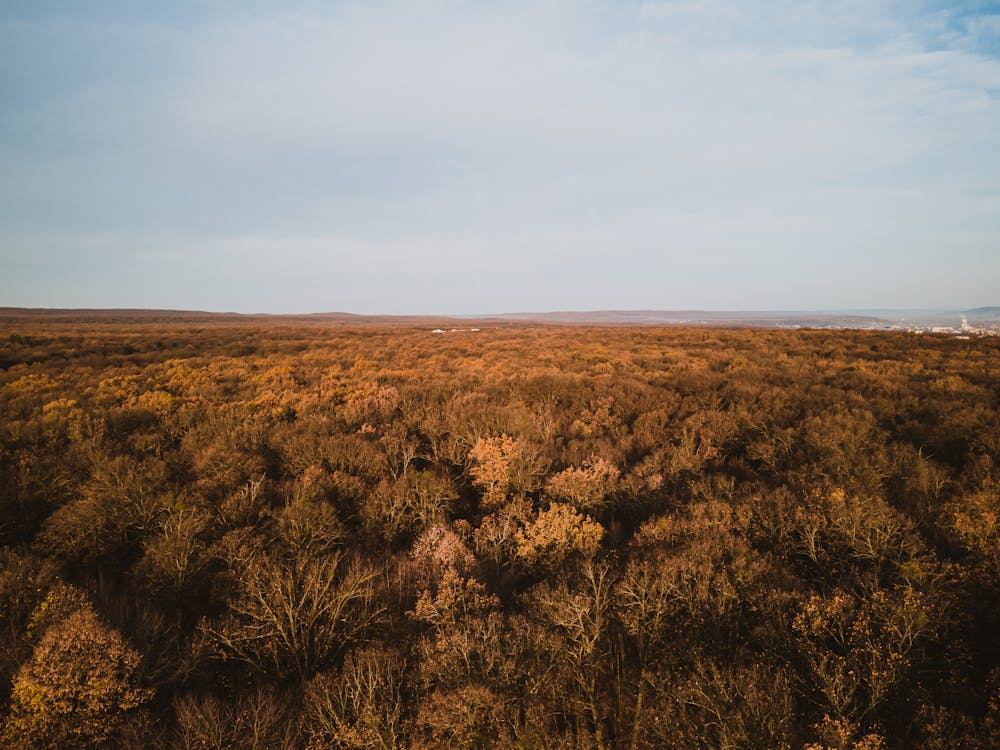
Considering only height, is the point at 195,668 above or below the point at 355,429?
below

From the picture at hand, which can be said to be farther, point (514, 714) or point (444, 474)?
point (444, 474)

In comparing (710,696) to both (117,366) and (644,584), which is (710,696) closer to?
(644,584)

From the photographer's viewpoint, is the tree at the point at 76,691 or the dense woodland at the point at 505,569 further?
the dense woodland at the point at 505,569

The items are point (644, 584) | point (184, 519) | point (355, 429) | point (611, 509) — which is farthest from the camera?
point (355, 429)

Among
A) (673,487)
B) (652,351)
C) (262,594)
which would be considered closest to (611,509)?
(673,487)

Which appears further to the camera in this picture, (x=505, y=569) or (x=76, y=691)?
(x=505, y=569)

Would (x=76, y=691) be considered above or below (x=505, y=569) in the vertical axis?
above

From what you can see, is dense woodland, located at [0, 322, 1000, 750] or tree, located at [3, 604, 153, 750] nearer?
tree, located at [3, 604, 153, 750]

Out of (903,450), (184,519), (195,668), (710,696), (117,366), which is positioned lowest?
(195,668)
